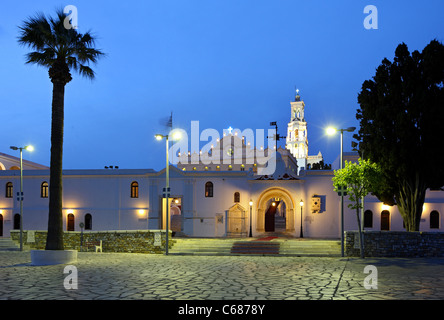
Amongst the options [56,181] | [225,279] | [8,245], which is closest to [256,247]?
[225,279]

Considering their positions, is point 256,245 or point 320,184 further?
point 320,184

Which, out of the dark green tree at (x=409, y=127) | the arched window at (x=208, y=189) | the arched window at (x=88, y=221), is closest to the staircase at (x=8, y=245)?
the arched window at (x=88, y=221)

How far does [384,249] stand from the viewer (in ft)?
73.0

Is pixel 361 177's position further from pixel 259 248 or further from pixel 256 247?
pixel 256 247

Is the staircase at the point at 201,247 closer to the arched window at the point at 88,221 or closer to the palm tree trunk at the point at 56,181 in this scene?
the palm tree trunk at the point at 56,181

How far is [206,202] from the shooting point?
113 ft

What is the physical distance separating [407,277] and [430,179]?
34.1 feet

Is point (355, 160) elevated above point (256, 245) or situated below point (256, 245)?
above

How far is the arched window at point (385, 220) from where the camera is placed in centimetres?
3184

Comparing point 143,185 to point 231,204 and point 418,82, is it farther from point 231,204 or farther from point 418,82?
point 418,82

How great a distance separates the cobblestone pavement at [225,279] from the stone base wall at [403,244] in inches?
56.3

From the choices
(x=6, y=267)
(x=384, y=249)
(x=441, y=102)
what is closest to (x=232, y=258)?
(x=384, y=249)

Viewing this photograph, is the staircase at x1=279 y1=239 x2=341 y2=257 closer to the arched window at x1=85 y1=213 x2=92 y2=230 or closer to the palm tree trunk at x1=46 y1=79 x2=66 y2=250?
the palm tree trunk at x1=46 y1=79 x2=66 y2=250

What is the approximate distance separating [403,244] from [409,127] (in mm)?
6571
